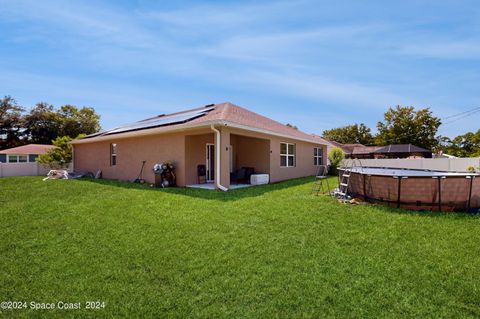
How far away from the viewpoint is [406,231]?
505 cm

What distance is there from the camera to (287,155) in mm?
14961

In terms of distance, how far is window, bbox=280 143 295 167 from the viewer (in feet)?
47.5

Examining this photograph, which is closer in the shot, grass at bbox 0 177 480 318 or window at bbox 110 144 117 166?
grass at bbox 0 177 480 318

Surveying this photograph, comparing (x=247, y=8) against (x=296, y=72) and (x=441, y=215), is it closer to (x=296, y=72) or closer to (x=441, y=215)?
(x=296, y=72)

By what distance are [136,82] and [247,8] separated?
26.6 ft

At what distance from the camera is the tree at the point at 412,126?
32844 mm

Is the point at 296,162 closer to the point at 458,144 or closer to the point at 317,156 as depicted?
the point at 317,156

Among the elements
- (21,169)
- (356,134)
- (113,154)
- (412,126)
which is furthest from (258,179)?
(356,134)

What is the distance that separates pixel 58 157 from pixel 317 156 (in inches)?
805

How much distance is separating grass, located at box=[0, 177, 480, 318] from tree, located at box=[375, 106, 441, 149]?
33.1 metres

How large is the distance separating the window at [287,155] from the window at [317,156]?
3.80 meters

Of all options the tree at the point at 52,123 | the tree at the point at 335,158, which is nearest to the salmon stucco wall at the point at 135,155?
the tree at the point at 335,158

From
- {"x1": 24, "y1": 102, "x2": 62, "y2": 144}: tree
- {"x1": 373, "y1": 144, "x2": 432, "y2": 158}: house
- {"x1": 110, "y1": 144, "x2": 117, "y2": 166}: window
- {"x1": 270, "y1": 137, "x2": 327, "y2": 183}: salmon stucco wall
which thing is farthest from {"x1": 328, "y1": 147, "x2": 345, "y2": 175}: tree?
{"x1": 24, "y1": 102, "x2": 62, "y2": 144}: tree

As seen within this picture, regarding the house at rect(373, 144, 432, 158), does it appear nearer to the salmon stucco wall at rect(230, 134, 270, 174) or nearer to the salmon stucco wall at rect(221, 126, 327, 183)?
the salmon stucco wall at rect(221, 126, 327, 183)
